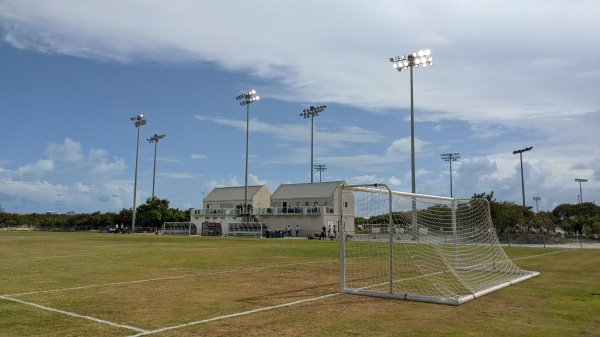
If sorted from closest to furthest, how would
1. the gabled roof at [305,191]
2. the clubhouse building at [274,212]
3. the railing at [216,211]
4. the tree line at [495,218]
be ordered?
the tree line at [495,218] → the clubhouse building at [274,212] → the gabled roof at [305,191] → the railing at [216,211]

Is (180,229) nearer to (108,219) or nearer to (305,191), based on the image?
(305,191)

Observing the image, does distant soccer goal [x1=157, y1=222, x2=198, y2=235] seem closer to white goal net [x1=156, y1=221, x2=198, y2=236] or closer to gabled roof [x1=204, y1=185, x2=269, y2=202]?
white goal net [x1=156, y1=221, x2=198, y2=236]

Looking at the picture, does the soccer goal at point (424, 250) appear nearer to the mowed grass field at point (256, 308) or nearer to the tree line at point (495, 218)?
the mowed grass field at point (256, 308)

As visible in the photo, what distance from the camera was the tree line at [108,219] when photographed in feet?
262

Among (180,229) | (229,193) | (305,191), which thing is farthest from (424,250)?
(229,193)

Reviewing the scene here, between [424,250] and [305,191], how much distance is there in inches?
2013

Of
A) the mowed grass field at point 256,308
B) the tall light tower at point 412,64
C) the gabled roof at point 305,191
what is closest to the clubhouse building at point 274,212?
the gabled roof at point 305,191

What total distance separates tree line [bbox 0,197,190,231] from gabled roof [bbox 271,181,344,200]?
67.1 ft

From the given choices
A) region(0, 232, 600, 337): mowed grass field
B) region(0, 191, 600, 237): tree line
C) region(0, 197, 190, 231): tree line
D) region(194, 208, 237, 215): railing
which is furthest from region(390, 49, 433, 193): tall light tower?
region(0, 197, 190, 231): tree line

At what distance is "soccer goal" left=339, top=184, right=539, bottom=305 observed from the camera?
37.5 ft

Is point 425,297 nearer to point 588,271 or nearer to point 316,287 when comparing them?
point 316,287

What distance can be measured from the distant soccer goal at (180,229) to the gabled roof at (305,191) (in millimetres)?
14326

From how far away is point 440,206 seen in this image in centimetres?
1683

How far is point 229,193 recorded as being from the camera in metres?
80.2
